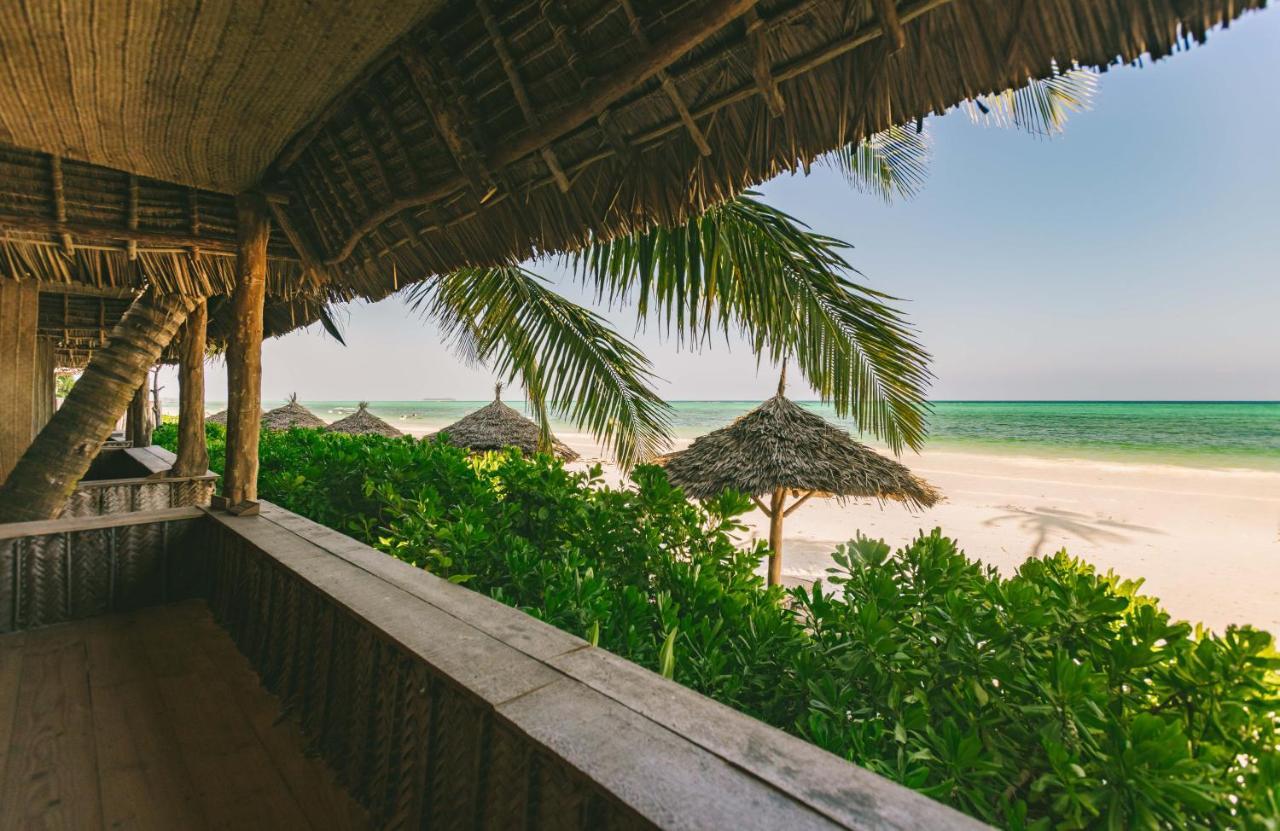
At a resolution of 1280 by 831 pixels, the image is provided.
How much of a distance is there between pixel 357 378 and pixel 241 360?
86372 mm

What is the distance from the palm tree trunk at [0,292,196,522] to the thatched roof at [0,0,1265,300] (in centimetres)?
43

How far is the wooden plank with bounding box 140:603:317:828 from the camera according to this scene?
1306mm

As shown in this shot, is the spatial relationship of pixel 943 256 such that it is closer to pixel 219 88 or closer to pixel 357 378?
pixel 219 88

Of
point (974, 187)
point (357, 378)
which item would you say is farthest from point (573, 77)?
point (357, 378)

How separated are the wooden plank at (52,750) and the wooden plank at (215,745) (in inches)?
7.1

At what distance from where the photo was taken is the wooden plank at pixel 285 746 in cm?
129

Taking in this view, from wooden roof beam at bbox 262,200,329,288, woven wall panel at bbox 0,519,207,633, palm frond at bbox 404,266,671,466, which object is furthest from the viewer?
palm frond at bbox 404,266,671,466

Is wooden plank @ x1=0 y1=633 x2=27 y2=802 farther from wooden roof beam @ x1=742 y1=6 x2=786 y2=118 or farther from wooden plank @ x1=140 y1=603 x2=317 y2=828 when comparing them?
wooden roof beam @ x1=742 y1=6 x2=786 y2=118

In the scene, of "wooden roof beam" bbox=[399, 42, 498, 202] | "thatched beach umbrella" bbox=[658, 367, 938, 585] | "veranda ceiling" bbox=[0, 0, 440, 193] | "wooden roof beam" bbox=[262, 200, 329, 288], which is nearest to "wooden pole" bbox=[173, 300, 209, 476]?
"wooden roof beam" bbox=[262, 200, 329, 288]

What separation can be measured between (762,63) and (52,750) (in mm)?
2595

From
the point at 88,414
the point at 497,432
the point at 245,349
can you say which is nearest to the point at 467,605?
the point at 245,349

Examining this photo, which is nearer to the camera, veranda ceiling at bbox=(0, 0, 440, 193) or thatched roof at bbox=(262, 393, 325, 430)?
veranda ceiling at bbox=(0, 0, 440, 193)

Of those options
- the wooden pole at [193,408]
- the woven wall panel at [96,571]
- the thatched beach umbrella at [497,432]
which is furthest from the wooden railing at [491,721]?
the thatched beach umbrella at [497,432]

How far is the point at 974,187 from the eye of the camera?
40719mm
